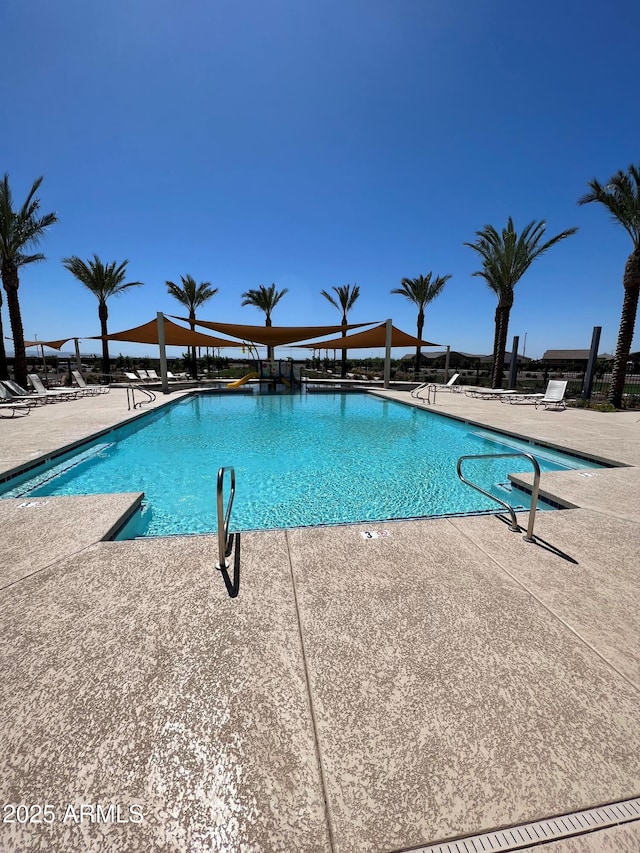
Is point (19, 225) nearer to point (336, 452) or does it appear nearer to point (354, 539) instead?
point (336, 452)

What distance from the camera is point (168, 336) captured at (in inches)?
717

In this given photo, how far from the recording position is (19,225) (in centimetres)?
1421

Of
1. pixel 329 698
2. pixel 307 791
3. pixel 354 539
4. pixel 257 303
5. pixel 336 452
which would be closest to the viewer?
→ pixel 307 791

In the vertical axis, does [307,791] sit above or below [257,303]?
below

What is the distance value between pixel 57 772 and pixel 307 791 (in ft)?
3.16

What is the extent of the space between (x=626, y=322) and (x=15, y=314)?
22497 millimetres

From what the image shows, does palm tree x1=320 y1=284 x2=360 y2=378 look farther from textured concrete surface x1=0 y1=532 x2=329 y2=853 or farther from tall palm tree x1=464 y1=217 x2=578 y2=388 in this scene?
textured concrete surface x1=0 y1=532 x2=329 y2=853

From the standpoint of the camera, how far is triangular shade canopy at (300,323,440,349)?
63.7 feet

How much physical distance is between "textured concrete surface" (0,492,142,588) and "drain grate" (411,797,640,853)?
3015mm

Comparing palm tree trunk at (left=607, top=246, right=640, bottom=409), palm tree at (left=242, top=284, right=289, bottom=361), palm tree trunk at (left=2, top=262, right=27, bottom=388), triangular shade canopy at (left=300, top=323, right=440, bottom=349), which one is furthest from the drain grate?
palm tree at (left=242, top=284, right=289, bottom=361)

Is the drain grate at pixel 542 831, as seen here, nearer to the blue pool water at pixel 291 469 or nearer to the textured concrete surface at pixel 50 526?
the textured concrete surface at pixel 50 526

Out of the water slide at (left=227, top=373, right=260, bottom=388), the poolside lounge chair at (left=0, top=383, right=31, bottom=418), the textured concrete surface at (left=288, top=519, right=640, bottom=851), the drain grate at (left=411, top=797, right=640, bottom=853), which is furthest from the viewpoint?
the water slide at (left=227, top=373, right=260, bottom=388)

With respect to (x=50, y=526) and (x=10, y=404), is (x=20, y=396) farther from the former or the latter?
(x=50, y=526)

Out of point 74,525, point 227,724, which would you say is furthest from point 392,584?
point 74,525
